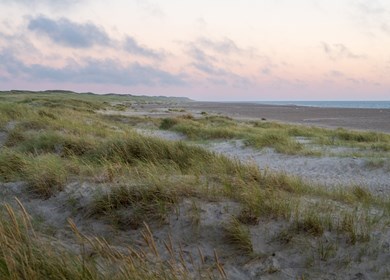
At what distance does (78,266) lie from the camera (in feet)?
10.1

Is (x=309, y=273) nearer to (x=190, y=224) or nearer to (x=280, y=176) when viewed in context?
(x=190, y=224)

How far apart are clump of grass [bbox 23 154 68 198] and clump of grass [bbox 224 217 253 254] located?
277cm

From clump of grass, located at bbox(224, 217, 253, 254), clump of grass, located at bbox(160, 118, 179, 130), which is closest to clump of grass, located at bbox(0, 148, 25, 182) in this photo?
clump of grass, located at bbox(224, 217, 253, 254)

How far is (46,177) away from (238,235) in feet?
10.8

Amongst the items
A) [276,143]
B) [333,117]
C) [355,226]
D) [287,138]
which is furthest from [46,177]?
[333,117]

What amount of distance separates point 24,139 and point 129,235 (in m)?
8.70

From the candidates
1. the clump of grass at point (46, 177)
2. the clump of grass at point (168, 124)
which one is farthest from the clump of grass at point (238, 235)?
the clump of grass at point (168, 124)

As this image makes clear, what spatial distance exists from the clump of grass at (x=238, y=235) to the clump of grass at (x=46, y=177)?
2775mm

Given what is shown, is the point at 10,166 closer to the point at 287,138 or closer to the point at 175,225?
the point at 175,225

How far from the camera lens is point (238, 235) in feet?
14.7

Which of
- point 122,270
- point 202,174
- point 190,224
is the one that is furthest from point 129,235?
point 202,174

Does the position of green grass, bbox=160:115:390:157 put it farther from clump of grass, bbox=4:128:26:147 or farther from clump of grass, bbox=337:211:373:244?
clump of grass, bbox=337:211:373:244

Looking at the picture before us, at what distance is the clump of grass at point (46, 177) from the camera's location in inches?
233

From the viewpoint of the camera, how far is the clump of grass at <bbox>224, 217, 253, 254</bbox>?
14.3ft
